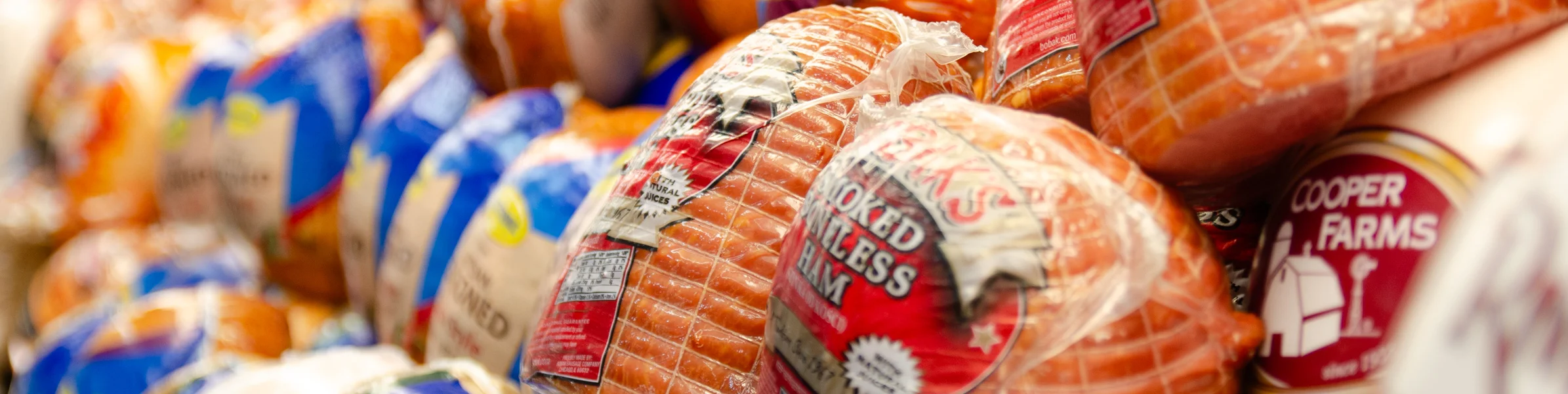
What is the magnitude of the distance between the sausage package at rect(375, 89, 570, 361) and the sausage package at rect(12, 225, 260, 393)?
2.62ft

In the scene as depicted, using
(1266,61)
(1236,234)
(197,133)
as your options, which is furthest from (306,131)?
(1266,61)

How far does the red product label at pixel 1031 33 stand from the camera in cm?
89

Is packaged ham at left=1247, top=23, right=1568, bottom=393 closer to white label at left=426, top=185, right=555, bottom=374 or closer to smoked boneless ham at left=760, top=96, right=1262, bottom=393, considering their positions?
smoked boneless ham at left=760, top=96, right=1262, bottom=393

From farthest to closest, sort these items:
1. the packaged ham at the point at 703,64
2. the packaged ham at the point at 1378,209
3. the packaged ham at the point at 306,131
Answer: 1. the packaged ham at the point at 306,131
2. the packaged ham at the point at 703,64
3. the packaged ham at the point at 1378,209

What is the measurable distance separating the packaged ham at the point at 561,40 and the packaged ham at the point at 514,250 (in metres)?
0.23

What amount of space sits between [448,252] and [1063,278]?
1184 millimetres

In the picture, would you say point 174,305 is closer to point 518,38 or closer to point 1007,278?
point 518,38

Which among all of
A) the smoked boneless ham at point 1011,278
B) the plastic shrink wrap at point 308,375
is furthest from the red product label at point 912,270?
the plastic shrink wrap at point 308,375

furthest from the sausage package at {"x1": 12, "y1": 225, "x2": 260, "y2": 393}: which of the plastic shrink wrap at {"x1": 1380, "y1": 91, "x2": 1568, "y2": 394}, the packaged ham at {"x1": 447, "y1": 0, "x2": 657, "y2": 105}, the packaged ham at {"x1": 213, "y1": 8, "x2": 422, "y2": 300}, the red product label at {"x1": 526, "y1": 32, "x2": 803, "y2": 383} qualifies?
the plastic shrink wrap at {"x1": 1380, "y1": 91, "x2": 1568, "y2": 394}

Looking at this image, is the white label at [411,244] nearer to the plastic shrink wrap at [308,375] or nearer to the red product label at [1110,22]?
the plastic shrink wrap at [308,375]

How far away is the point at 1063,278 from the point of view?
0.65m

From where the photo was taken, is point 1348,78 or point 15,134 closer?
point 1348,78

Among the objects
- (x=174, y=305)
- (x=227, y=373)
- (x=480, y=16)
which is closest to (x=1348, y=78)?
(x=227, y=373)

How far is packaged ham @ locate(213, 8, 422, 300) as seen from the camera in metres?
2.16
